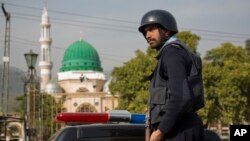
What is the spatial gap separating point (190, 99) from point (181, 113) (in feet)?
0.30

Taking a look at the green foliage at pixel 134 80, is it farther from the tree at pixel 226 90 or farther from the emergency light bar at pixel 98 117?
the emergency light bar at pixel 98 117

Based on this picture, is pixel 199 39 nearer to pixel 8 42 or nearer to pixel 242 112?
pixel 242 112

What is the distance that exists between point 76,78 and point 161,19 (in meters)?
89.6

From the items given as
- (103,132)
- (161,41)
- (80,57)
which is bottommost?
(103,132)

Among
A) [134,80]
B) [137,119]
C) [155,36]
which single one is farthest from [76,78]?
[155,36]

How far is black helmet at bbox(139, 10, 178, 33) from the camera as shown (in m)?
3.41

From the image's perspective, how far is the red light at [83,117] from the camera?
461 cm

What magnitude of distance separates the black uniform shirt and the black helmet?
155 mm

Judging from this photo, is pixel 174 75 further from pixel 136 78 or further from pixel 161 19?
pixel 136 78

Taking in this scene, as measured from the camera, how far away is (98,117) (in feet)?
15.4

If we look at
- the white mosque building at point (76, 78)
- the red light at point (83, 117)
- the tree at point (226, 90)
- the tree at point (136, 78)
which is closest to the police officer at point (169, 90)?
the red light at point (83, 117)

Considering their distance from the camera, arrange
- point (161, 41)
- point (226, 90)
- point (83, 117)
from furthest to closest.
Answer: point (226, 90) < point (83, 117) < point (161, 41)

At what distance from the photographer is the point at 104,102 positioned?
293 ft

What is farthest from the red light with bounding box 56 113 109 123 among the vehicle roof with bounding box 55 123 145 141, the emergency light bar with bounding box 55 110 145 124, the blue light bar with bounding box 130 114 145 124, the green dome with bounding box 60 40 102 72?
the green dome with bounding box 60 40 102 72
